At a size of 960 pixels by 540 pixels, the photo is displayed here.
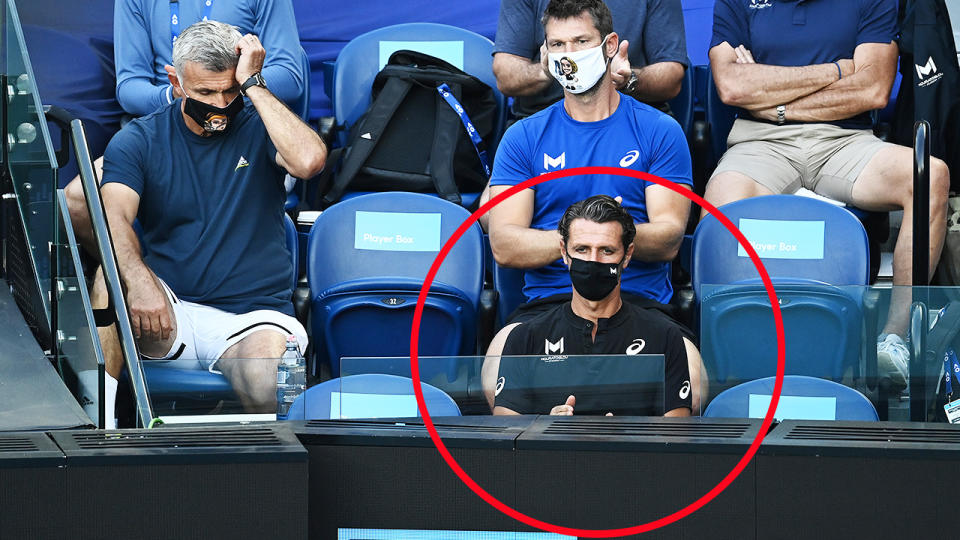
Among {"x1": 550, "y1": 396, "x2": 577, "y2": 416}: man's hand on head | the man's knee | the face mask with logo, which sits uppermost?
the face mask with logo

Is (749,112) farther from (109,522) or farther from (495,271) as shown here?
(109,522)

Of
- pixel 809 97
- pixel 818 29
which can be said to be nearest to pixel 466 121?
pixel 809 97

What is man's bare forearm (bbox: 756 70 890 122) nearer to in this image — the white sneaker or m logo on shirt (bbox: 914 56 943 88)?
m logo on shirt (bbox: 914 56 943 88)

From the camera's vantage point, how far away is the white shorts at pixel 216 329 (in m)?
4.91

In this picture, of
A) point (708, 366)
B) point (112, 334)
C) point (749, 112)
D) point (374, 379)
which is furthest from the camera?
point (749, 112)

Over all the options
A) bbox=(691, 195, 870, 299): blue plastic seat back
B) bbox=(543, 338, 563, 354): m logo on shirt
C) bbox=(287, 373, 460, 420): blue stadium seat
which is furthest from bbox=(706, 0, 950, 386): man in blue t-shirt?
bbox=(287, 373, 460, 420): blue stadium seat

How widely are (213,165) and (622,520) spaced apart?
3.15 meters

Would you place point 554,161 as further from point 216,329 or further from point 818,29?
point 818,29

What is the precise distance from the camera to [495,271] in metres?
5.30

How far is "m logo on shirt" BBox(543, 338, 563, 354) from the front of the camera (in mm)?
4328

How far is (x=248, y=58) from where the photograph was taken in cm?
522

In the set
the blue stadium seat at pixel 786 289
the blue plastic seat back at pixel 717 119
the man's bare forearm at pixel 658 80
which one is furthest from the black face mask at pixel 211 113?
the blue plastic seat back at pixel 717 119

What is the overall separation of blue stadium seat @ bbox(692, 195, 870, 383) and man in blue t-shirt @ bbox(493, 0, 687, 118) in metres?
0.90

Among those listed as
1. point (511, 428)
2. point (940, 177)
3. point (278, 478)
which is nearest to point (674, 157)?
point (940, 177)
